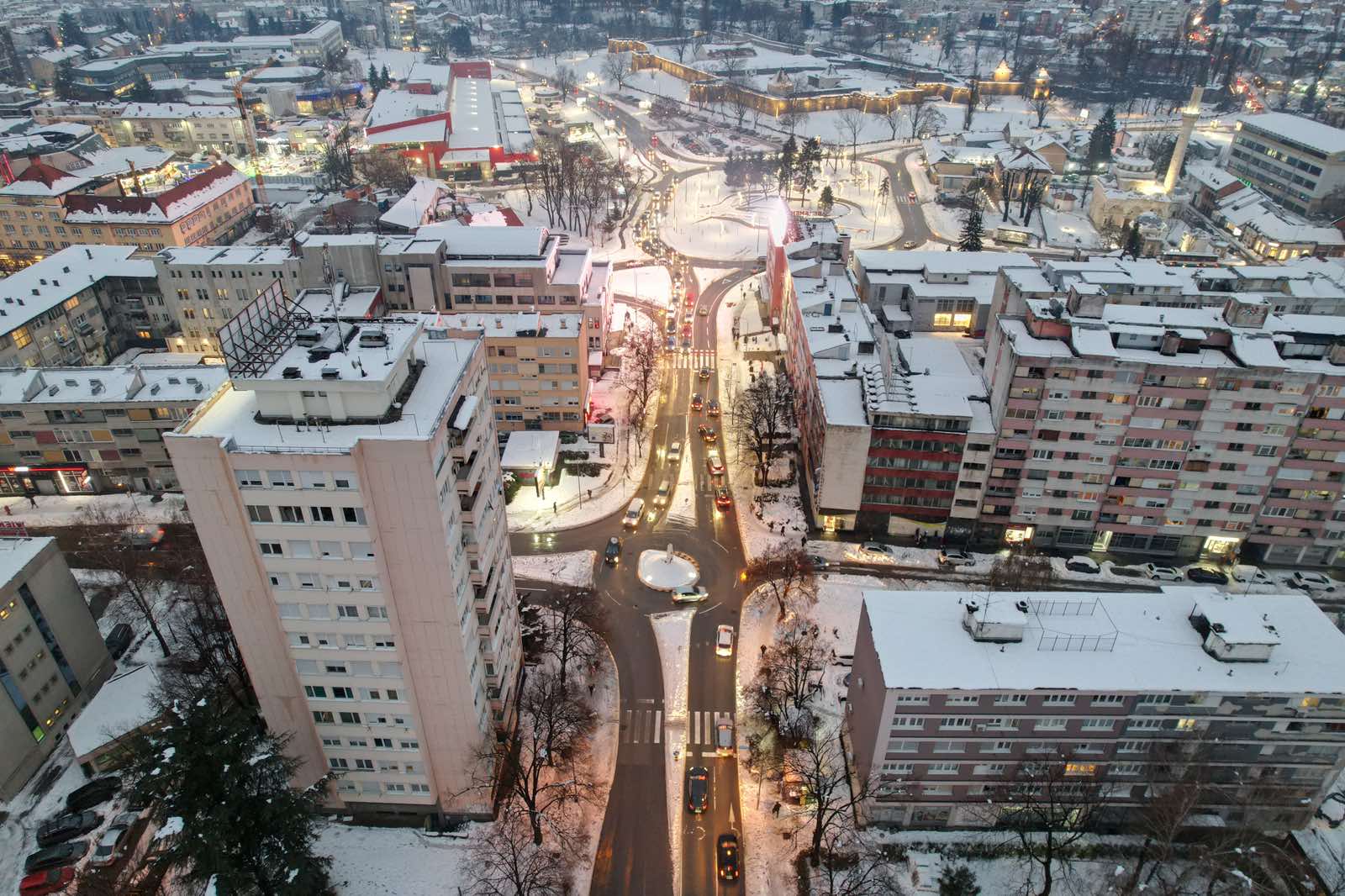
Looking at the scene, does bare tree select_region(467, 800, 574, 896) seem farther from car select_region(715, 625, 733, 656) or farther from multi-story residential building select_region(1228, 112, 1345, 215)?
multi-story residential building select_region(1228, 112, 1345, 215)

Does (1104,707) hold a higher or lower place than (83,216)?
lower

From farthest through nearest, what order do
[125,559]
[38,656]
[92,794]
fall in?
[125,559] → [38,656] → [92,794]

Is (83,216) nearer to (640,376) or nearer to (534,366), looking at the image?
(534,366)

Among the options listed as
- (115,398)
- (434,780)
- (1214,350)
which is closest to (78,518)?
(115,398)

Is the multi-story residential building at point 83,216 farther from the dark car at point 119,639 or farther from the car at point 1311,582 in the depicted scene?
the car at point 1311,582

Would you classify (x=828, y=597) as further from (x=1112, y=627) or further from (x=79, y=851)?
(x=79, y=851)

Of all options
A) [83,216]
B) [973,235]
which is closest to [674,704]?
[973,235]

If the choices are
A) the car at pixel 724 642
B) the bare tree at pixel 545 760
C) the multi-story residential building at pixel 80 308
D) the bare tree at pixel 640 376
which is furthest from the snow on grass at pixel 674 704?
the multi-story residential building at pixel 80 308
